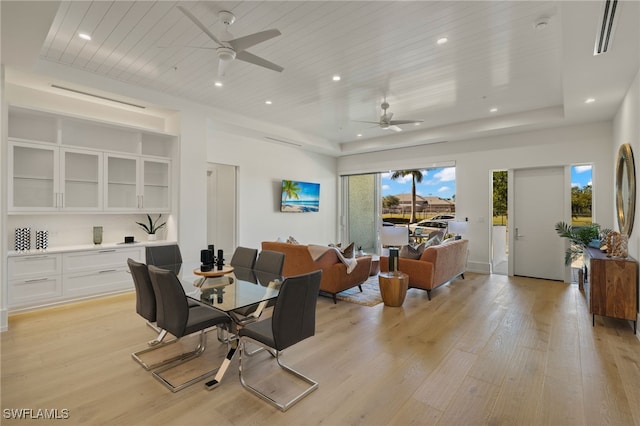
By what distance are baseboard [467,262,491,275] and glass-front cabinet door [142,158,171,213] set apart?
636 cm

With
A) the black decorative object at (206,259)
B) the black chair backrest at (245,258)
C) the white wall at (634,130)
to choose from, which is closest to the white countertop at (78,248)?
the black chair backrest at (245,258)

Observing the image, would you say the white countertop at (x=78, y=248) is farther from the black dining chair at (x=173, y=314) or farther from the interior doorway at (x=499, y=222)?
the interior doorway at (x=499, y=222)

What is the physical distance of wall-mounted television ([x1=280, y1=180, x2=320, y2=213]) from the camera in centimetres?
763

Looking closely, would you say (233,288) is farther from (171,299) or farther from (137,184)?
(137,184)

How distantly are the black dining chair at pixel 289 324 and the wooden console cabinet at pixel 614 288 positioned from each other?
140 inches

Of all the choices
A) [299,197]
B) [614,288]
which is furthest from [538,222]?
[299,197]

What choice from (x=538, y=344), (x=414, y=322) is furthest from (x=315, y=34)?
(x=538, y=344)

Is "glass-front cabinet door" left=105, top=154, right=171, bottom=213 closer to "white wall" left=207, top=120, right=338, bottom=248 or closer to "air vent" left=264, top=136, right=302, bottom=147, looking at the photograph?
"white wall" left=207, top=120, right=338, bottom=248

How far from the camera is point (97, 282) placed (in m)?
4.45

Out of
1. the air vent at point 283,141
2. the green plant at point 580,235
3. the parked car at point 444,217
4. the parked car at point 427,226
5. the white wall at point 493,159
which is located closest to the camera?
the green plant at point 580,235

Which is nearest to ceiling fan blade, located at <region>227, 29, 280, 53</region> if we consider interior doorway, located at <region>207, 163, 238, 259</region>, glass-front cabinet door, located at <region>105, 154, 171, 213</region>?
glass-front cabinet door, located at <region>105, 154, 171, 213</region>

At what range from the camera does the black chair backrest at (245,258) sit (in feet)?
12.5

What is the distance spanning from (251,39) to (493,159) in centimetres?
589

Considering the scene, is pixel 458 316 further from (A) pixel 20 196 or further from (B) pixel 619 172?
(A) pixel 20 196
